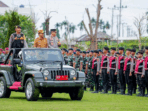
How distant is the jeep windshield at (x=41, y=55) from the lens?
16.5 metres

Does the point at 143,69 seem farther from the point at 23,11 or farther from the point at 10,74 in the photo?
the point at 23,11

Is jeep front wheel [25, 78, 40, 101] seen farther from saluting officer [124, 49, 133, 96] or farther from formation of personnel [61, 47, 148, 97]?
saluting officer [124, 49, 133, 96]

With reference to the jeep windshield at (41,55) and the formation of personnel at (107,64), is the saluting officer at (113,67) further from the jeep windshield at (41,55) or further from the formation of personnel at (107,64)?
the jeep windshield at (41,55)

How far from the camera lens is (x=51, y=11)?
51.8 metres

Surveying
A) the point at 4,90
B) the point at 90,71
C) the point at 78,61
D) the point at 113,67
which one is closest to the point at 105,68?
the point at 113,67

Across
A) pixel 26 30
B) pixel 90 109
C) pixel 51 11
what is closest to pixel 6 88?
pixel 90 109

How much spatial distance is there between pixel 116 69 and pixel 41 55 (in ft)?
15.8

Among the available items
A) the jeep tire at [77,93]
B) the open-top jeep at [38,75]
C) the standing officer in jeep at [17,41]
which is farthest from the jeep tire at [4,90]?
the jeep tire at [77,93]

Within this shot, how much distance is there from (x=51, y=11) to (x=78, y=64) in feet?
92.8

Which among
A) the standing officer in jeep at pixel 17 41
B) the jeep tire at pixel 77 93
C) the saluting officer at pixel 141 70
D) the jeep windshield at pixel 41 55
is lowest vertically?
the jeep tire at pixel 77 93

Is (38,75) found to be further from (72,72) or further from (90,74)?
(90,74)

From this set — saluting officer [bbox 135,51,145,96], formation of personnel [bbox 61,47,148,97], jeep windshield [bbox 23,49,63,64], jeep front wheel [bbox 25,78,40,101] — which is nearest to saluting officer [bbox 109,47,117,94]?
formation of personnel [bbox 61,47,148,97]

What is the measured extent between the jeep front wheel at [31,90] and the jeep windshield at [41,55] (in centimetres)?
114

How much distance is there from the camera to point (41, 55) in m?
16.7
